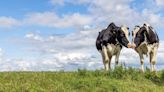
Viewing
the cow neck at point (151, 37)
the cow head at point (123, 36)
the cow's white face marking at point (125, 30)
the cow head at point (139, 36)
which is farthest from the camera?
the cow head at point (139, 36)

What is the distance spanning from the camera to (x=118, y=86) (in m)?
18.9

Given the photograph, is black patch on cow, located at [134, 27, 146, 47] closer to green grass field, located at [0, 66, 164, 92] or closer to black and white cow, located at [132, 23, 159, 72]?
black and white cow, located at [132, 23, 159, 72]

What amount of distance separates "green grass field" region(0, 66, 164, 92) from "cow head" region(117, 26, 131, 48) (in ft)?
6.11

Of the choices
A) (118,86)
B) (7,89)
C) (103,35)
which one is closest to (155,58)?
(103,35)

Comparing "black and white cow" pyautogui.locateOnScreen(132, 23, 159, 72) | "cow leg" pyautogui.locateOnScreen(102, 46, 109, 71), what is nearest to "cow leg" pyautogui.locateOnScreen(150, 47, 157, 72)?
"black and white cow" pyautogui.locateOnScreen(132, 23, 159, 72)

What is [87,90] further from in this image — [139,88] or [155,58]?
[155,58]

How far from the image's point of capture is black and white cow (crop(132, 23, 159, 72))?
24.3m

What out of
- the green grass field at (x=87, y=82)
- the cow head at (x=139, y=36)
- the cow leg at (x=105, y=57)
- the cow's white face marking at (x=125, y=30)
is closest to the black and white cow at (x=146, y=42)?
the cow head at (x=139, y=36)

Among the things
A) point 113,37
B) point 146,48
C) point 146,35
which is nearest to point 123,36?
point 113,37

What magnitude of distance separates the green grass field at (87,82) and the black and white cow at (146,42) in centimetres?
208

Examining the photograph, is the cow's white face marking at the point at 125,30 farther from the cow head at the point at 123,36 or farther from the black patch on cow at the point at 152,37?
the black patch on cow at the point at 152,37

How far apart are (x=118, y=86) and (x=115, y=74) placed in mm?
2474

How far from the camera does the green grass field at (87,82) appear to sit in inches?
693

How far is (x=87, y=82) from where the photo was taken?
18.7 metres
